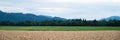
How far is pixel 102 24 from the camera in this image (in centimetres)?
9469

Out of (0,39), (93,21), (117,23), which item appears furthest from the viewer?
(93,21)

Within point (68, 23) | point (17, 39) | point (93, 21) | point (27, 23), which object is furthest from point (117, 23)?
point (17, 39)

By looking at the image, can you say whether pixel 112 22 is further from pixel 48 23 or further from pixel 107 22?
pixel 48 23

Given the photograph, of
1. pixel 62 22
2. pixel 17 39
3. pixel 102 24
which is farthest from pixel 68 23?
pixel 17 39

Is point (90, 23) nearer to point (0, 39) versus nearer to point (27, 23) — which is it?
point (27, 23)

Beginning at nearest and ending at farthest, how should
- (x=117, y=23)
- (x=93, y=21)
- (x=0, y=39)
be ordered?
1. (x=0, y=39)
2. (x=117, y=23)
3. (x=93, y=21)

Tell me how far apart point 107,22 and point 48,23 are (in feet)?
68.5

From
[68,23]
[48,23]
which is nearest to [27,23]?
[48,23]

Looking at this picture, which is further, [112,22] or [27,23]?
[27,23]

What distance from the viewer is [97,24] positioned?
3797 inches

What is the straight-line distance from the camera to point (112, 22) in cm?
9431

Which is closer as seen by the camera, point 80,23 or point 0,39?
point 0,39

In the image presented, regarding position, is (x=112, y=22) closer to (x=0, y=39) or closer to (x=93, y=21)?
(x=93, y=21)

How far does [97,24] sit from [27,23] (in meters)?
25.3
